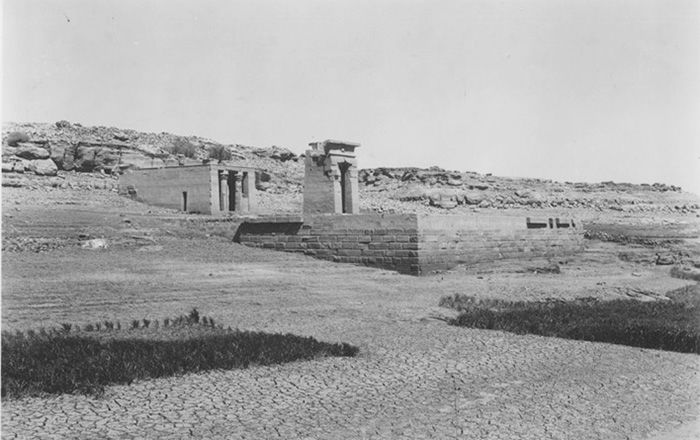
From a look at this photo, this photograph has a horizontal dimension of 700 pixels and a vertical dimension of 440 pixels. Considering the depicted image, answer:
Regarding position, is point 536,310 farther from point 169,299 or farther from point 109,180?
point 109,180

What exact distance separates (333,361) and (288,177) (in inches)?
1691

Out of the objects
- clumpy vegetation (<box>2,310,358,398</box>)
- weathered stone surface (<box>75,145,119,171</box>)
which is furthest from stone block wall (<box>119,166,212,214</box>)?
clumpy vegetation (<box>2,310,358,398</box>)

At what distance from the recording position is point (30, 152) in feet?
120

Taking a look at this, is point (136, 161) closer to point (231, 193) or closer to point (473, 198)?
point (231, 193)

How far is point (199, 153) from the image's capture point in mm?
52000

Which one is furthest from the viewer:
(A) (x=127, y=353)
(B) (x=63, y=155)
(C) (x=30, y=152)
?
(B) (x=63, y=155)

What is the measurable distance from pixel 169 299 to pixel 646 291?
1121 centimetres

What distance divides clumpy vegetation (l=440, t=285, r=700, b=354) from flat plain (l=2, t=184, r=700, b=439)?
1.54 feet

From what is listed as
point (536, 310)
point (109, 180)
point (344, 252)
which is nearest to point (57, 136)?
point (109, 180)

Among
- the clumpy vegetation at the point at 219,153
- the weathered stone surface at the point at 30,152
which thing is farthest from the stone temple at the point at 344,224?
the clumpy vegetation at the point at 219,153

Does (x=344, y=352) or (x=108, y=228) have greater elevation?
(x=108, y=228)

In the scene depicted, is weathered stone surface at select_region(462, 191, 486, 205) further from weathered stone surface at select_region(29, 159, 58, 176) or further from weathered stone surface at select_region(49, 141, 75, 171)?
weathered stone surface at select_region(29, 159, 58, 176)

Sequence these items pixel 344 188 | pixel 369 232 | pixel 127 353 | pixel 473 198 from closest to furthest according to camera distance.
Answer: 1. pixel 127 353
2. pixel 369 232
3. pixel 344 188
4. pixel 473 198

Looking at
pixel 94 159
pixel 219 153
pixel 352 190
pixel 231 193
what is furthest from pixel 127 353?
pixel 219 153
